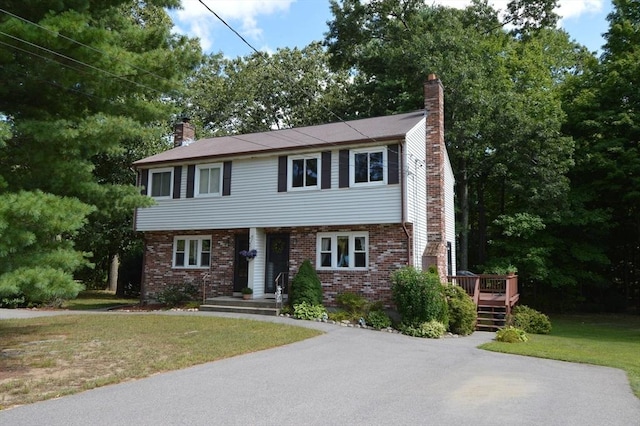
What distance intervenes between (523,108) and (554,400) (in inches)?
766

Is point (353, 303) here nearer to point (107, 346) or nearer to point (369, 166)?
point (369, 166)

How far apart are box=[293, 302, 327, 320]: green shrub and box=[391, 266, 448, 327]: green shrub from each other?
2.49m

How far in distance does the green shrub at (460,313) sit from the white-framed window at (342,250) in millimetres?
2870

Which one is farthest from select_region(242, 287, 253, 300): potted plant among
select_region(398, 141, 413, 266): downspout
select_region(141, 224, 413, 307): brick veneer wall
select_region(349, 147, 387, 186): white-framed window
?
select_region(398, 141, 413, 266): downspout

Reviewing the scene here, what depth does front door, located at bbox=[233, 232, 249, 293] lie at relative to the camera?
17656mm

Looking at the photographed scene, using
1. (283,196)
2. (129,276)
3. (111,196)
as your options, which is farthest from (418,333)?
(129,276)

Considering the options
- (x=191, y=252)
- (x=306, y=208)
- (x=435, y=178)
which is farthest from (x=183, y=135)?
(x=435, y=178)

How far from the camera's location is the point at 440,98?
58.0ft

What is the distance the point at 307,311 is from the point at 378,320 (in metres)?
2.25

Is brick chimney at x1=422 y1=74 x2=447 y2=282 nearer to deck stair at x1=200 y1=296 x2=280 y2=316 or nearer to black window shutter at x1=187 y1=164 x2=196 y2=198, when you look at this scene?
deck stair at x1=200 y1=296 x2=280 y2=316

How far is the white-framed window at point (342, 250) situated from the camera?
15680 millimetres

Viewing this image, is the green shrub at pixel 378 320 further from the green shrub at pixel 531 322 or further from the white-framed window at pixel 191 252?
the white-framed window at pixel 191 252

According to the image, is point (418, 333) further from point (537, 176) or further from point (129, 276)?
point (129, 276)

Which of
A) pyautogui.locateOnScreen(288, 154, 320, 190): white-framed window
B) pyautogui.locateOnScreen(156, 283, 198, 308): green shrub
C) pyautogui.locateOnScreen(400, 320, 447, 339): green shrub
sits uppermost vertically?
pyautogui.locateOnScreen(288, 154, 320, 190): white-framed window
